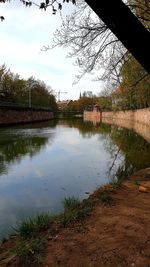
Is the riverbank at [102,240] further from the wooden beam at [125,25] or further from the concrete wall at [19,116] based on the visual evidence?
the concrete wall at [19,116]

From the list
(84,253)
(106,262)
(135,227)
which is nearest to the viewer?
(106,262)

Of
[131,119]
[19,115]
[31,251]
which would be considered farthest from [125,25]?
[131,119]

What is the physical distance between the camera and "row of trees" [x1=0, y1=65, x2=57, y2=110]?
59.5 m

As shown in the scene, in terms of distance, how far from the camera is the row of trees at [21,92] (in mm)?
59472

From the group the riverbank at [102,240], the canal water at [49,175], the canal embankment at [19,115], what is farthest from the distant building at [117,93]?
the riverbank at [102,240]

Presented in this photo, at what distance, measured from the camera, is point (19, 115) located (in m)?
52.0

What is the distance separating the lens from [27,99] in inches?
3014

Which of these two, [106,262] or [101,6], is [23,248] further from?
[101,6]

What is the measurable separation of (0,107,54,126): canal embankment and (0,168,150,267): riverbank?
35.9 m

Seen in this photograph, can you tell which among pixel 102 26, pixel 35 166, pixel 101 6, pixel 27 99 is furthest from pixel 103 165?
pixel 27 99

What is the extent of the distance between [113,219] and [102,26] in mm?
6723

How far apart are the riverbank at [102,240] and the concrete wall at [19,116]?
35894 millimetres

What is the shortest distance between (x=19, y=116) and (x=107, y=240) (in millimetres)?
47977

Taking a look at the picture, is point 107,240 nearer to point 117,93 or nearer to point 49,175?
point 49,175
